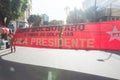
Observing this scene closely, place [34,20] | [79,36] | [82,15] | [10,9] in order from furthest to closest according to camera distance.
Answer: [34,20] → [82,15] → [10,9] → [79,36]

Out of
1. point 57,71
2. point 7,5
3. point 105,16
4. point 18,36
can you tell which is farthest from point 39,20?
point 57,71

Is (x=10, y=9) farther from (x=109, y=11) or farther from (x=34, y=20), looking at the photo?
(x=34, y=20)

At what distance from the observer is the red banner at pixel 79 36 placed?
15.8 m

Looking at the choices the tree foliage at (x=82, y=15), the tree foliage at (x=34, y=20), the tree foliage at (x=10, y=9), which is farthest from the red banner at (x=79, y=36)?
the tree foliage at (x=34, y=20)

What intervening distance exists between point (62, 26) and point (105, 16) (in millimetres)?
54166

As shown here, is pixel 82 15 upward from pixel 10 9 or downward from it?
upward

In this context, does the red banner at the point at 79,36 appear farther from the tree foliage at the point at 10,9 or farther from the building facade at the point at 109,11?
the building facade at the point at 109,11

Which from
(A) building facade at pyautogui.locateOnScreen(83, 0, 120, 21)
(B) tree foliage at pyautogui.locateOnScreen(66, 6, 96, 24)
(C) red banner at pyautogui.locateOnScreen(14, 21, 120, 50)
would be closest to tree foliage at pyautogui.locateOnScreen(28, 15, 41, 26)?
(B) tree foliage at pyautogui.locateOnScreen(66, 6, 96, 24)

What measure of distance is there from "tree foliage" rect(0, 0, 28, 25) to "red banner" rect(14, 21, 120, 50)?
20521 mm

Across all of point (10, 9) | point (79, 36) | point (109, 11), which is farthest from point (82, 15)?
point (79, 36)

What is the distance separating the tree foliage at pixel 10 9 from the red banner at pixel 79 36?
2052 centimetres

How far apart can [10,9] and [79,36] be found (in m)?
25.0

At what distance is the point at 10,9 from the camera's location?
Answer: 1590 inches

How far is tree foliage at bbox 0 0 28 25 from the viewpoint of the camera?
39906mm
